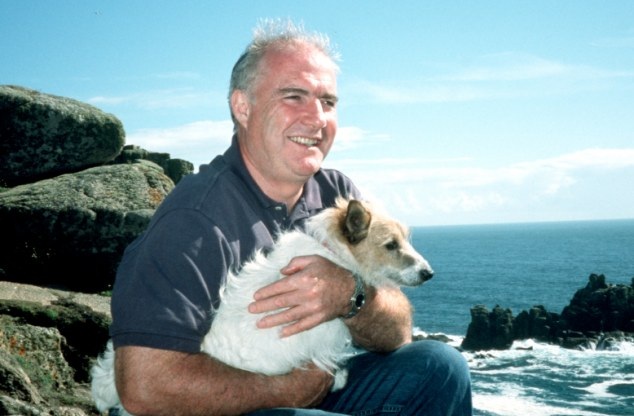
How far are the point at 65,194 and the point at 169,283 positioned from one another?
9021mm

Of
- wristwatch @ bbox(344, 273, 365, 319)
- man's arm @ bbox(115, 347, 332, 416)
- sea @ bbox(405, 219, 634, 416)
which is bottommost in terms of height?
sea @ bbox(405, 219, 634, 416)

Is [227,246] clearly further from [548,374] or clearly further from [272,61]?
[548,374]

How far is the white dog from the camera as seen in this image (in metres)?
3.16

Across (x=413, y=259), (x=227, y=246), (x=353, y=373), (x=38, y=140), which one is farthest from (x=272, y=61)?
(x=38, y=140)

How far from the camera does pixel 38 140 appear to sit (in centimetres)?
1280

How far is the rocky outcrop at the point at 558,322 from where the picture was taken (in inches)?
1957

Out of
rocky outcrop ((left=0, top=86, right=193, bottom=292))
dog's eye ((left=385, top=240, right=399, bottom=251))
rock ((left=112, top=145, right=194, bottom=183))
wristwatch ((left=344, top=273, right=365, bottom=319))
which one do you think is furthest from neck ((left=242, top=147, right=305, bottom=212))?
rock ((left=112, top=145, right=194, bottom=183))

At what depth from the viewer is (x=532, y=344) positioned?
48719 mm

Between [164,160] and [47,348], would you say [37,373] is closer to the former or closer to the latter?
[47,348]

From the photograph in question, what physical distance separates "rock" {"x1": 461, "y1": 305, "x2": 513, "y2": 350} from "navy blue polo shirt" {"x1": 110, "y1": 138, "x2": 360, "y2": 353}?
5030cm

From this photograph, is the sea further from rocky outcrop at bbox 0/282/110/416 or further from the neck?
rocky outcrop at bbox 0/282/110/416

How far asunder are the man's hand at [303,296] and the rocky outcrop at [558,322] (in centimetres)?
4991

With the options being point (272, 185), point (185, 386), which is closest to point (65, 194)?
point (272, 185)

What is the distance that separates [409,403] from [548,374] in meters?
39.8
